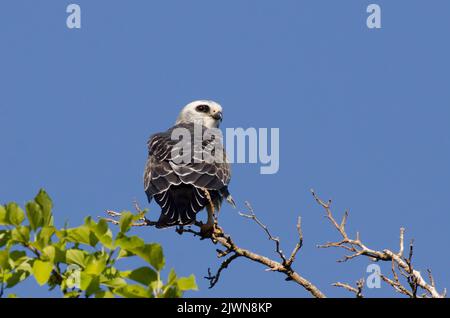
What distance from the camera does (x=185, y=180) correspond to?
9992 mm

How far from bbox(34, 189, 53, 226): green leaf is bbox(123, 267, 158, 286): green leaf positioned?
54 cm

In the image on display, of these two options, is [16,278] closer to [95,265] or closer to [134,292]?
[95,265]

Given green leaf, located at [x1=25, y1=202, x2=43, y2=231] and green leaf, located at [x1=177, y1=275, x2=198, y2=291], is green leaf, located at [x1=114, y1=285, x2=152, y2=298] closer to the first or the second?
green leaf, located at [x1=177, y1=275, x2=198, y2=291]

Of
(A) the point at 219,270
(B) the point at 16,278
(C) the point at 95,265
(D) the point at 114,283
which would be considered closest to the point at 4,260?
(B) the point at 16,278

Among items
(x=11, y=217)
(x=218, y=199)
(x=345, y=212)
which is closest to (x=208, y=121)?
(x=218, y=199)

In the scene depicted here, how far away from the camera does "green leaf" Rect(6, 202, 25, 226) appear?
402 centimetres

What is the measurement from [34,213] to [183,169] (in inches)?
244

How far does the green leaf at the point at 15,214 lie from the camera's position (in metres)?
4.02

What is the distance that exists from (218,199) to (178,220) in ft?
3.96

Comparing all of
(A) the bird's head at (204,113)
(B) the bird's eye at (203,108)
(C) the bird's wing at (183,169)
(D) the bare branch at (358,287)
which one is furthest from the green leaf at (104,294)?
(B) the bird's eye at (203,108)

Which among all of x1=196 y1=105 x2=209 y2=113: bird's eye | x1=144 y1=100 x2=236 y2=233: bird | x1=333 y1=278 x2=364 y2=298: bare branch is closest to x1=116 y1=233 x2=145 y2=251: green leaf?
x1=333 y1=278 x2=364 y2=298: bare branch

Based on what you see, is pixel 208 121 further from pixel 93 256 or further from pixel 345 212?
pixel 93 256
